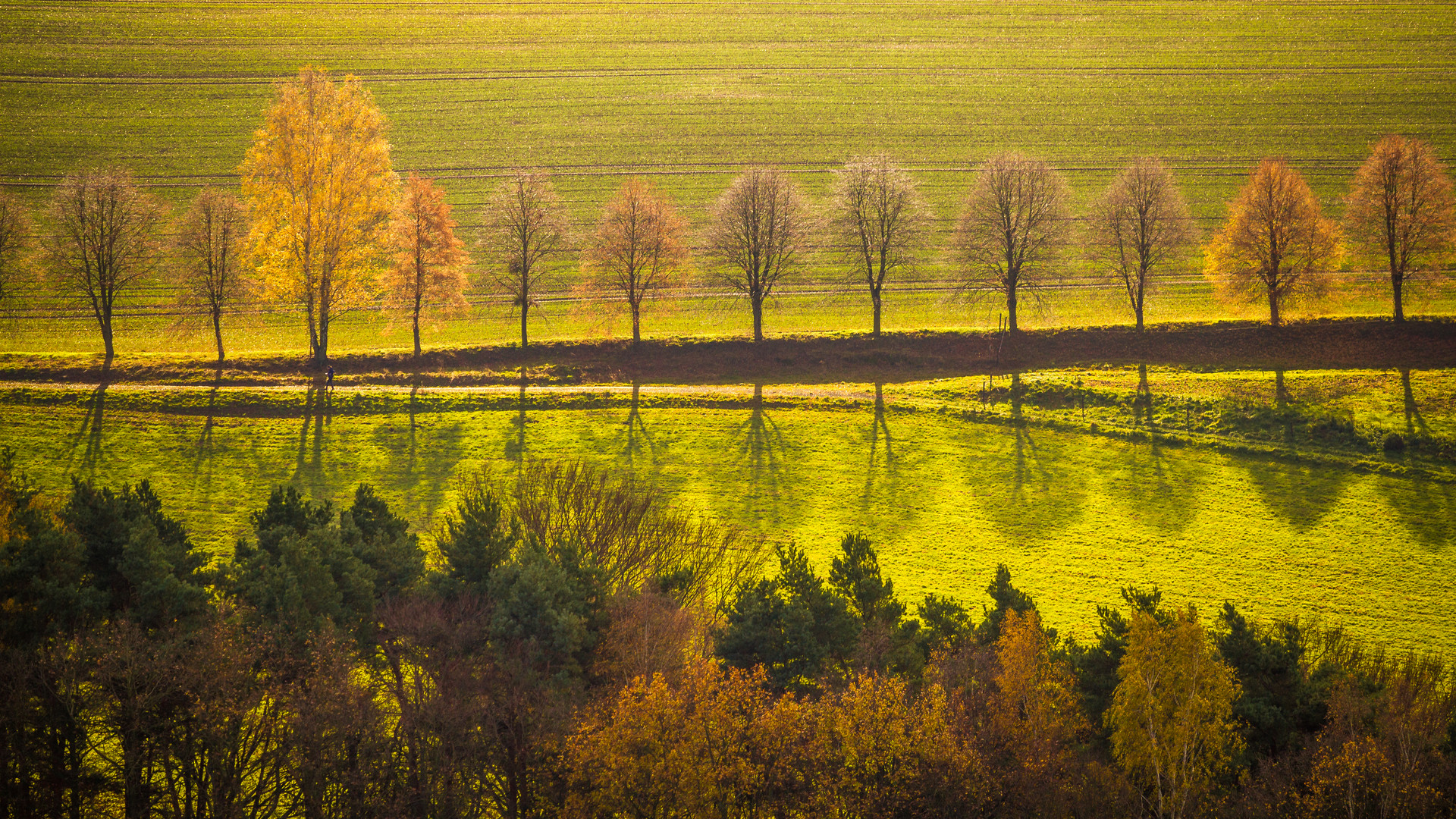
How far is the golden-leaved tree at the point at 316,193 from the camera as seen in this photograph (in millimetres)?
58281

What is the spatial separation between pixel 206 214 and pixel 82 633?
4817cm

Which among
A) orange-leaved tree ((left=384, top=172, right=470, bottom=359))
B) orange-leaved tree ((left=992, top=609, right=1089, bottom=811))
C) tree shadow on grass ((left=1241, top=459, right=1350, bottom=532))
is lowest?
orange-leaved tree ((left=992, top=609, right=1089, bottom=811))

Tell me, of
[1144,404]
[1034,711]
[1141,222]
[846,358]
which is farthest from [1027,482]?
[1141,222]

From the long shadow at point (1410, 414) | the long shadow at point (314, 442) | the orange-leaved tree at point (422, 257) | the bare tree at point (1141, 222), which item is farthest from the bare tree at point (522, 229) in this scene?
the long shadow at point (1410, 414)

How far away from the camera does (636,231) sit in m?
65.9

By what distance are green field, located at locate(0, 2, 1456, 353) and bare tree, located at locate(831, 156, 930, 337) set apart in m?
4.68

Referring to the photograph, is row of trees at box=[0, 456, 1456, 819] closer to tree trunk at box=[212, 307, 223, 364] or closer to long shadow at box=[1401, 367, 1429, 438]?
long shadow at box=[1401, 367, 1429, 438]

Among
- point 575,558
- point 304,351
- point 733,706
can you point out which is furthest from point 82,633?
point 304,351

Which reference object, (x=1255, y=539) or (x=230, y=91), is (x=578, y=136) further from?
(x=1255, y=539)

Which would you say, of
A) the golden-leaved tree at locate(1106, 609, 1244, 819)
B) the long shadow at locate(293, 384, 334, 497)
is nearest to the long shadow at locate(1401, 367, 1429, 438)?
the golden-leaved tree at locate(1106, 609, 1244, 819)

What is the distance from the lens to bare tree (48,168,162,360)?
2447 inches

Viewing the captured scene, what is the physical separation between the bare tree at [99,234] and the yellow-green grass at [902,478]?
11499 mm

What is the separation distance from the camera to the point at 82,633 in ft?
79.9

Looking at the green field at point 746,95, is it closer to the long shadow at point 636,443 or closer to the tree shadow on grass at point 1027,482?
the long shadow at point 636,443
